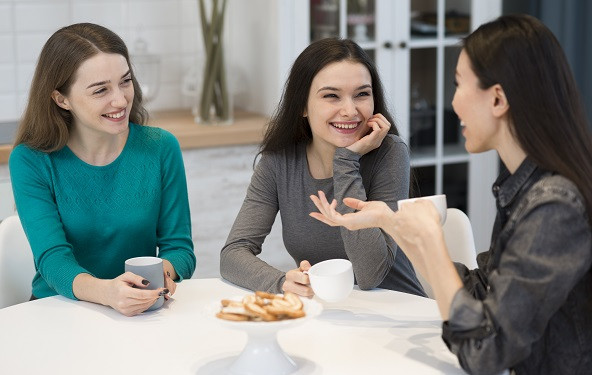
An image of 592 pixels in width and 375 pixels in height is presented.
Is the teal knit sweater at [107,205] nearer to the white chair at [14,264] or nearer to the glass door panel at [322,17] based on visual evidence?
the white chair at [14,264]

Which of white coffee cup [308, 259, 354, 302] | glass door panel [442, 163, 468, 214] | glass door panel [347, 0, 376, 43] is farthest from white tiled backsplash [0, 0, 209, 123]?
white coffee cup [308, 259, 354, 302]

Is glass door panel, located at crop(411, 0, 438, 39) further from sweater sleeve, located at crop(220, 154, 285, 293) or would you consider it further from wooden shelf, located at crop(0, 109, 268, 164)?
sweater sleeve, located at crop(220, 154, 285, 293)

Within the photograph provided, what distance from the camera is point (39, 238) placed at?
6.85 feet

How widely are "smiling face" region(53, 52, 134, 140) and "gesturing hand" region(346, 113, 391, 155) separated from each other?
557 mm

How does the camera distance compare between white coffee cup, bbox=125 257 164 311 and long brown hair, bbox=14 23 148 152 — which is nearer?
white coffee cup, bbox=125 257 164 311

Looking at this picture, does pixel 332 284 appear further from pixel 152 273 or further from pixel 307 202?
pixel 307 202

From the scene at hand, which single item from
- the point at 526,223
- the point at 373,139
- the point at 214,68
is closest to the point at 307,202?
the point at 373,139

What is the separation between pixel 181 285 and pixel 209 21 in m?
1.95

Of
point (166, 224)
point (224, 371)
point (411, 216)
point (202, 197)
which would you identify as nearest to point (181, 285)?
point (166, 224)

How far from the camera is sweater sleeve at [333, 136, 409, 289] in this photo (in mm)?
1961

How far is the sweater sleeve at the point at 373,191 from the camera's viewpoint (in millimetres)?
1961

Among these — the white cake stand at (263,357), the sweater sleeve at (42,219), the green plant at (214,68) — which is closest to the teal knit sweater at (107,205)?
the sweater sleeve at (42,219)

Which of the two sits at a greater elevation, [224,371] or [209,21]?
[209,21]

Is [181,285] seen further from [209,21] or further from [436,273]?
[209,21]
